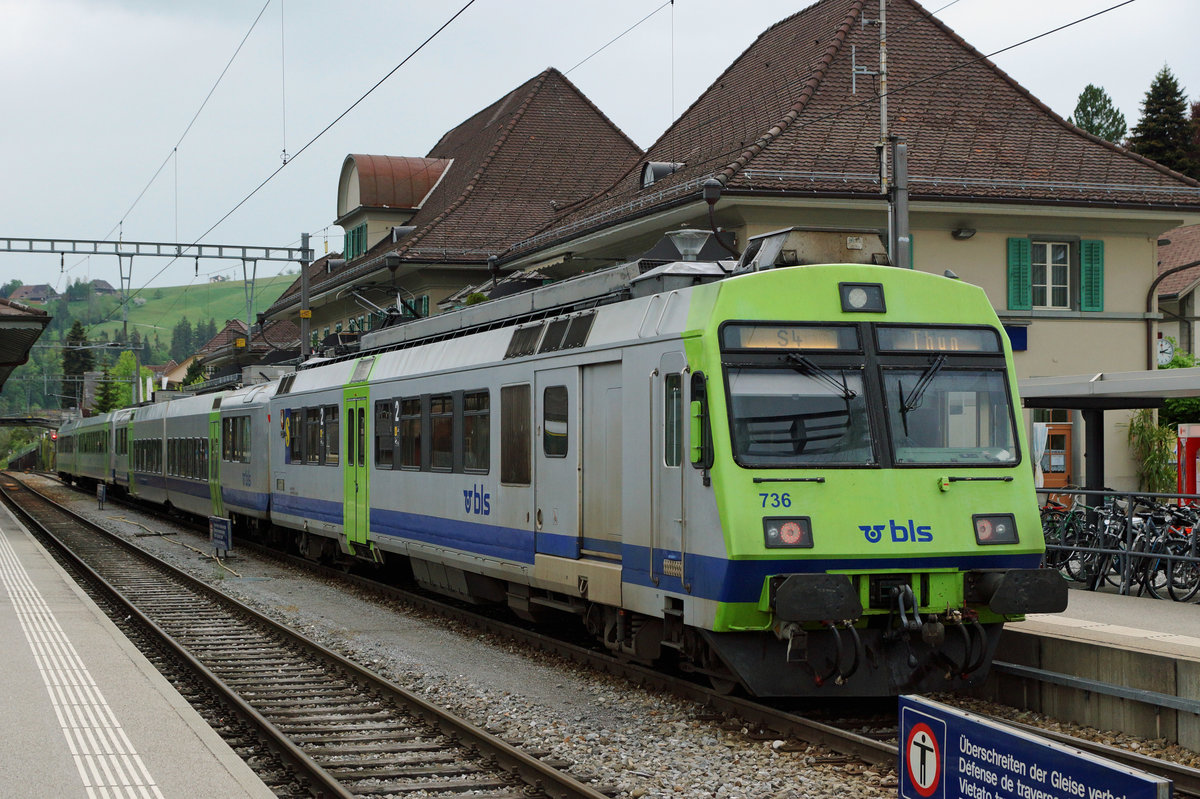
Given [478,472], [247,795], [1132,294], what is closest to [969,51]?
[1132,294]

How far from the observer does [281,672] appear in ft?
39.3

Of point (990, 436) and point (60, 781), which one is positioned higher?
point (990, 436)

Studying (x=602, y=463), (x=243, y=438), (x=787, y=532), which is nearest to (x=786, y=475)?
(x=787, y=532)

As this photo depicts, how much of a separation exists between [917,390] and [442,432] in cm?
628

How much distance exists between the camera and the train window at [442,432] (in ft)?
46.1

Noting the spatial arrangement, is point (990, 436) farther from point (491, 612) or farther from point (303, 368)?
point (303, 368)

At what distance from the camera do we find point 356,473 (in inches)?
685

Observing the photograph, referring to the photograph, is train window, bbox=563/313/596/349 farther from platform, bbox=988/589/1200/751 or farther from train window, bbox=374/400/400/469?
train window, bbox=374/400/400/469

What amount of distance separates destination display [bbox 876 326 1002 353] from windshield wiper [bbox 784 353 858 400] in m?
0.42

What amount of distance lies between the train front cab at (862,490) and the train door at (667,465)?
0.32m

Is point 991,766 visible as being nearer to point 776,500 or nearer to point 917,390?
point 776,500

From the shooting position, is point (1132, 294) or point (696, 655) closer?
point (696, 655)

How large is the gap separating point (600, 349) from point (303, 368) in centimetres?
1168

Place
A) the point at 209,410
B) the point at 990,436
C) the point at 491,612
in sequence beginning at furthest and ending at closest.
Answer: the point at 209,410 < the point at 491,612 < the point at 990,436
